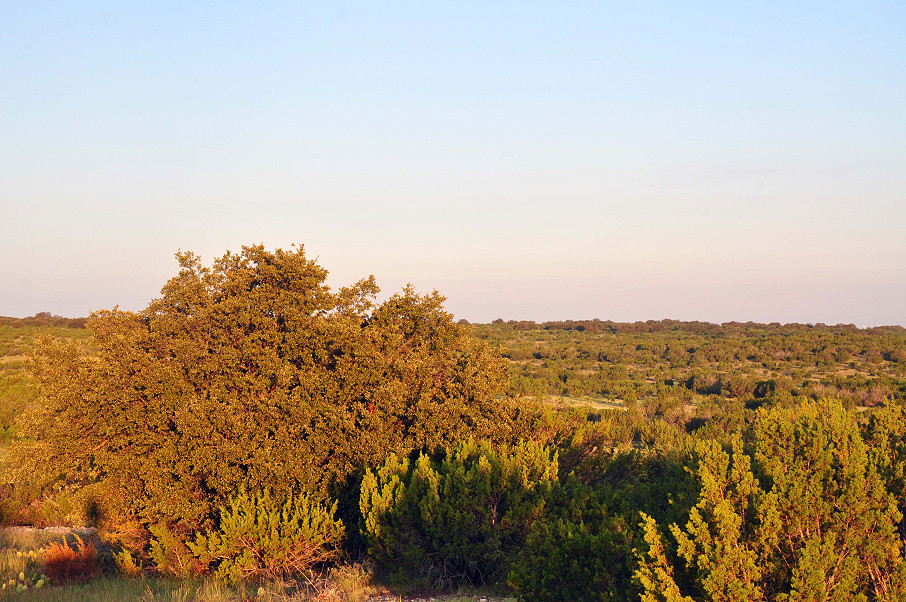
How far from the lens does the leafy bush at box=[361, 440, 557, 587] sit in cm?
1051

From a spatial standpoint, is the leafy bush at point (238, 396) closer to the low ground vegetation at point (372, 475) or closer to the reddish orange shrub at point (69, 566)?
the low ground vegetation at point (372, 475)

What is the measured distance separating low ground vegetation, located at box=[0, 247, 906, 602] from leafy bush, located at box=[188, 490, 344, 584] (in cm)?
4

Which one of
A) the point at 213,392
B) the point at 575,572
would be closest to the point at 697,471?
the point at 575,572

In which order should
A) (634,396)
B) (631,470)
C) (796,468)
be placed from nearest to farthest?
(796,468), (631,470), (634,396)

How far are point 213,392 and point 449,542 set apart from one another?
5653 mm

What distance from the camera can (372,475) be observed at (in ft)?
36.9

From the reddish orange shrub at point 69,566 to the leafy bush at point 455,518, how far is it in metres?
5.35

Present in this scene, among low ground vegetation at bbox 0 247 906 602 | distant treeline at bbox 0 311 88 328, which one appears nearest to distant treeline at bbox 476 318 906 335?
distant treeline at bbox 0 311 88 328

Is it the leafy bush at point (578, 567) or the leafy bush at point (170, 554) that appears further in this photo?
the leafy bush at point (170, 554)

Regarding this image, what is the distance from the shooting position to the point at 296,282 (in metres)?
15.1

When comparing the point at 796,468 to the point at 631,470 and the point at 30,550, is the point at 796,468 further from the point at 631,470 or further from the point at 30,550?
the point at 30,550

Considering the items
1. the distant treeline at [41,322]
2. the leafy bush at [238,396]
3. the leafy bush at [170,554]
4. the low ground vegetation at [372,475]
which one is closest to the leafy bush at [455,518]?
the low ground vegetation at [372,475]

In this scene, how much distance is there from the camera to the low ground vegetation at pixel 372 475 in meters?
5.96

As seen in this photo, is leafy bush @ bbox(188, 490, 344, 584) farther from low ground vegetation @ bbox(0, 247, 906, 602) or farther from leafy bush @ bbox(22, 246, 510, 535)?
leafy bush @ bbox(22, 246, 510, 535)
